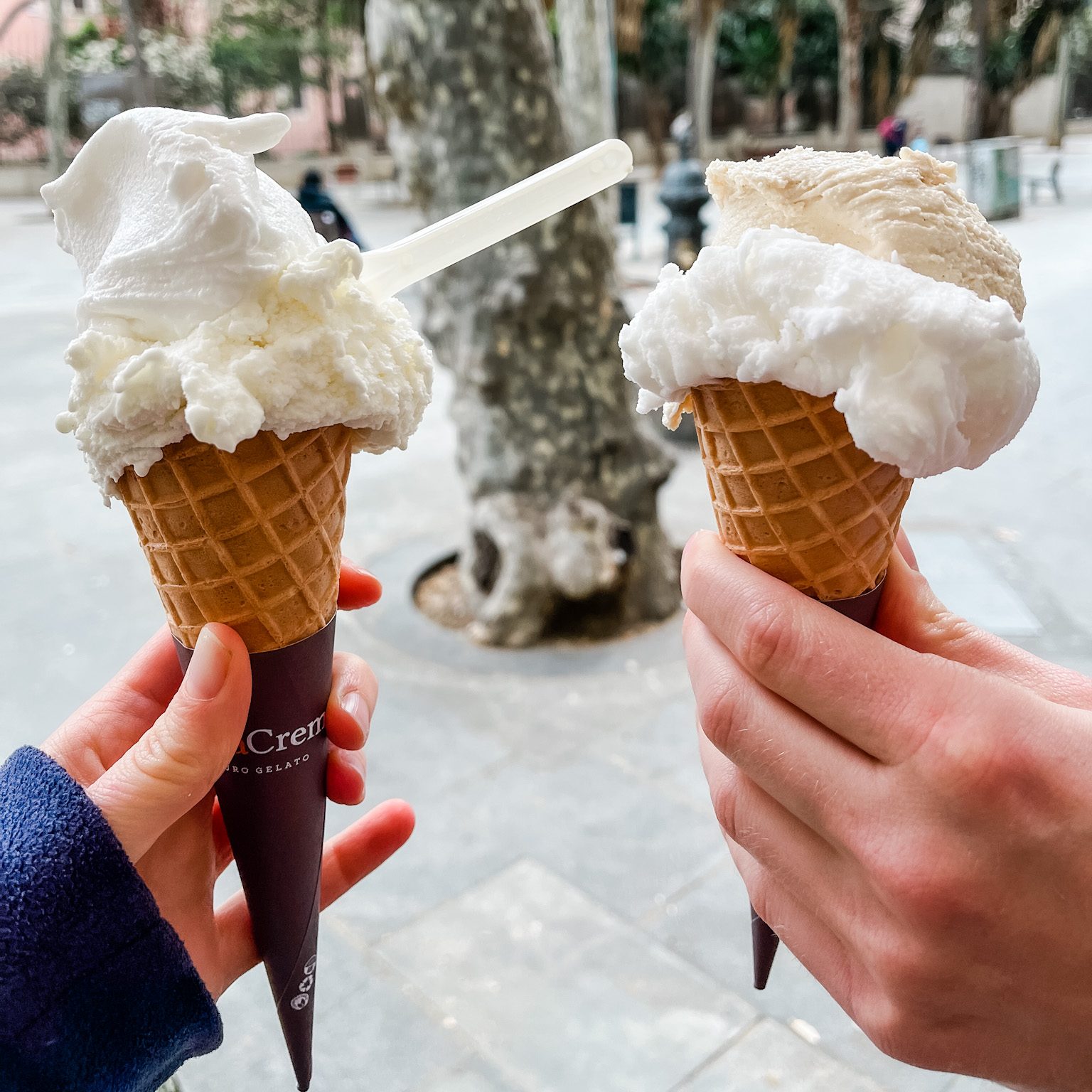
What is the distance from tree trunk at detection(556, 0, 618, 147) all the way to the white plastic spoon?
9.64 meters

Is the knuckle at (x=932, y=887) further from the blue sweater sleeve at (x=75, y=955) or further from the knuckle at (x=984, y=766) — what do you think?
the blue sweater sleeve at (x=75, y=955)

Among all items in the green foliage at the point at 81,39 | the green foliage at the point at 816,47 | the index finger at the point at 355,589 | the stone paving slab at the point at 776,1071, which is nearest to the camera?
the index finger at the point at 355,589

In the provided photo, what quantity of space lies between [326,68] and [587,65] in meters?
18.8

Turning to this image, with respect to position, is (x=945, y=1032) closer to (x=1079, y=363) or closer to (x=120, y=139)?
(x=120, y=139)

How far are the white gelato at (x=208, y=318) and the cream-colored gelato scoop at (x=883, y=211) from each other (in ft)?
1.65

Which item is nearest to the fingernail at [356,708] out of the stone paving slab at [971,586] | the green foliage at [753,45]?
the stone paving slab at [971,586]

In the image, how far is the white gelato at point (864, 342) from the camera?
1136 millimetres

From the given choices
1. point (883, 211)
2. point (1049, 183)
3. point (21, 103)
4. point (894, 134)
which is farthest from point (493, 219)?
point (21, 103)

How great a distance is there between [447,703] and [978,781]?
353 centimetres

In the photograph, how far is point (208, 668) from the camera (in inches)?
50.6

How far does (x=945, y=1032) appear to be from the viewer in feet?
3.71

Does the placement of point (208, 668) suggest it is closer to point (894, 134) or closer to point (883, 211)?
point (883, 211)

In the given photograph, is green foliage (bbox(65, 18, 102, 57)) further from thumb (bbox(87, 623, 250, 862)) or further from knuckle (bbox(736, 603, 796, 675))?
knuckle (bbox(736, 603, 796, 675))

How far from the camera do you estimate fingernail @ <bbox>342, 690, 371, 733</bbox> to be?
1538mm
